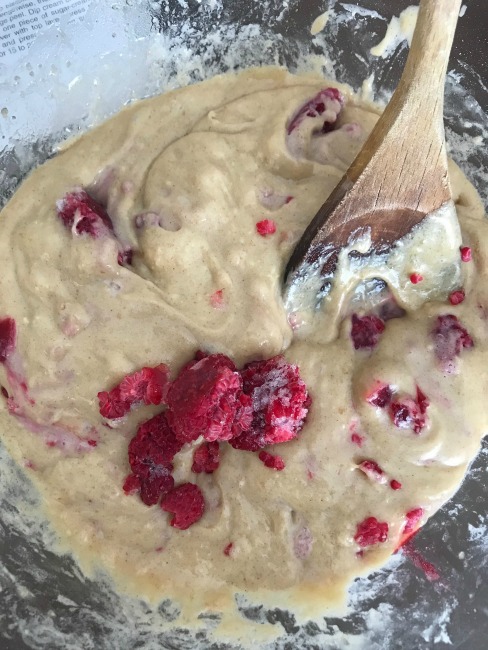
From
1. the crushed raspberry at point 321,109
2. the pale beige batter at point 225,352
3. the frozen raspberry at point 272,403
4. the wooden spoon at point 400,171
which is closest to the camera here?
the wooden spoon at point 400,171

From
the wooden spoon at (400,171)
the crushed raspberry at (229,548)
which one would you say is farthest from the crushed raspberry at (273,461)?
the wooden spoon at (400,171)

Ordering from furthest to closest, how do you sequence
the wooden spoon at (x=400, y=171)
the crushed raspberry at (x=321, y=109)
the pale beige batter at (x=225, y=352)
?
the crushed raspberry at (x=321, y=109)
the pale beige batter at (x=225, y=352)
the wooden spoon at (x=400, y=171)

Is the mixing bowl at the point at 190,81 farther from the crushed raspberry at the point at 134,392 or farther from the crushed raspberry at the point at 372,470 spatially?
the crushed raspberry at the point at 134,392

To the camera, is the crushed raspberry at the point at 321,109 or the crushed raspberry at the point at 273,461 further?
the crushed raspberry at the point at 321,109

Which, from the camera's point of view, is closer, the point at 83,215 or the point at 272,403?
the point at 272,403

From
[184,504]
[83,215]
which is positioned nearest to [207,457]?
[184,504]

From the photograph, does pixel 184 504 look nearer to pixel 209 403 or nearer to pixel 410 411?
pixel 209 403
